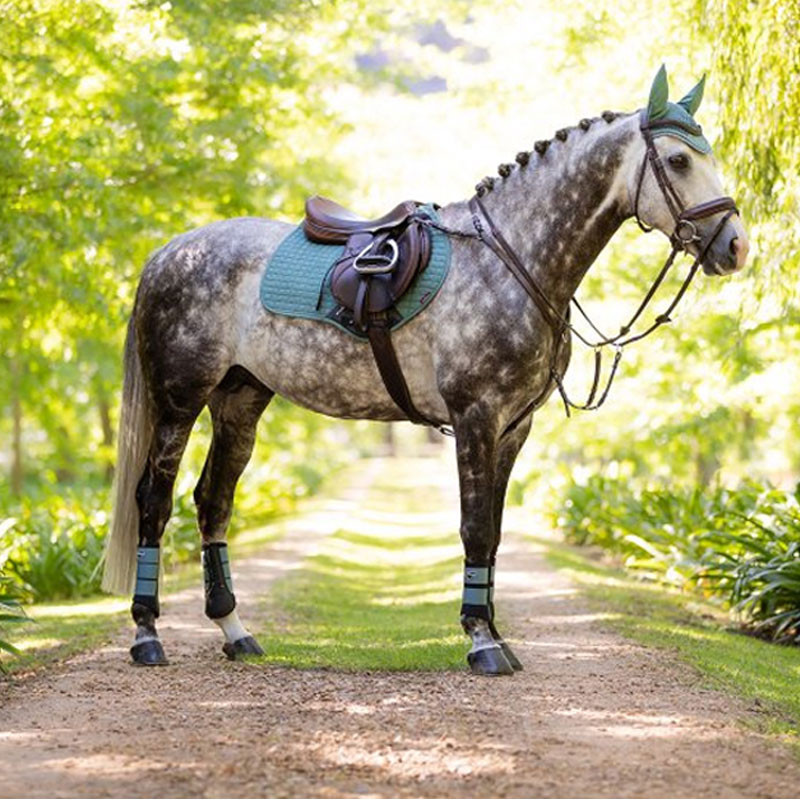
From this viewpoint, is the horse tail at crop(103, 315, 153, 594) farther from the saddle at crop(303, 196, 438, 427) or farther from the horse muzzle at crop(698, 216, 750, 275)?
the horse muzzle at crop(698, 216, 750, 275)

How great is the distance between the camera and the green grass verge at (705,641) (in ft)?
20.0

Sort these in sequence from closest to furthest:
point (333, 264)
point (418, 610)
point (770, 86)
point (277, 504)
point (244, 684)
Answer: point (244, 684)
point (333, 264)
point (770, 86)
point (418, 610)
point (277, 504)

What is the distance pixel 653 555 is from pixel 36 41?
7.56 meters

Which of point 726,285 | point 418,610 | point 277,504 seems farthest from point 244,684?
point 277,504

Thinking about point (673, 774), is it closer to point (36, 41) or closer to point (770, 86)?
point (770, 86)

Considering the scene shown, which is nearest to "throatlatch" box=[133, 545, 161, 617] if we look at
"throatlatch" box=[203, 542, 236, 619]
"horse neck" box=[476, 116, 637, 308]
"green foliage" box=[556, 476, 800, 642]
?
"throatlatch" box=[203, 542, 236, 619]

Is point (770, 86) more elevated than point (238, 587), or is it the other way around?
point (770, 86)

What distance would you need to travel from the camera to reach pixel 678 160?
18.7ft

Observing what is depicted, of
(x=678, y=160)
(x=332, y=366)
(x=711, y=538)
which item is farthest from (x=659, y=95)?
(x=711, y=538)

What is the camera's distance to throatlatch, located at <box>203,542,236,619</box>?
6745 millimetres

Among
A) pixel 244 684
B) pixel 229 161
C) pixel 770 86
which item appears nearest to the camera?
pixel 244 684

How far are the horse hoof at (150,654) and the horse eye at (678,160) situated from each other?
11.7 feet

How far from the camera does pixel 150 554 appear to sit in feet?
21.7

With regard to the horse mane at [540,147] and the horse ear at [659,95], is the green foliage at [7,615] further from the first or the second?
the horse ear at [659,95]
